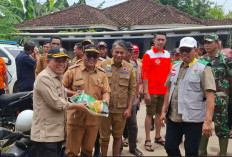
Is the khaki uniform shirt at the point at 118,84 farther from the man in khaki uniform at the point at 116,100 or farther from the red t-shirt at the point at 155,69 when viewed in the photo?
the red t-shirt at the point at 155,69

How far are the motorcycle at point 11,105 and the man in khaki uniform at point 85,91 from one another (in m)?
0.97

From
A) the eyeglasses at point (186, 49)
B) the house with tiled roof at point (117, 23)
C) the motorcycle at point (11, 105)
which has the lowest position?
the motorcycle at point (11, 105)

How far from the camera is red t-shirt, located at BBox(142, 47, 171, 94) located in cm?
486

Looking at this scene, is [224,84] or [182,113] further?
[224,84]

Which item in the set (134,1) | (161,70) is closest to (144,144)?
(161,70)

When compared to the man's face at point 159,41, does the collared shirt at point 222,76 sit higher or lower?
lower

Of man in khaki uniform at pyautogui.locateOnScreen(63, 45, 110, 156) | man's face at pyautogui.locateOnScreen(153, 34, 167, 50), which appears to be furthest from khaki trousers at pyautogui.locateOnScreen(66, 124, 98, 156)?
man's face at pyautogui.locateOnScreen(153, 34, 167, 50)

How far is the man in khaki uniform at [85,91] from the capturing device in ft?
11.1

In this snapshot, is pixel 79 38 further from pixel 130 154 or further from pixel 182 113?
pixel 182 113

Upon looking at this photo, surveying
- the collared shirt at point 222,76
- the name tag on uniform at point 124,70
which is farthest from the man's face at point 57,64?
the collared shirt at point 222,76

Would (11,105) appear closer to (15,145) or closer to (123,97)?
(15,145)

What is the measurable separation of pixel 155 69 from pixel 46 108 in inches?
106

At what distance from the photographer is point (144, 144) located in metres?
5.04

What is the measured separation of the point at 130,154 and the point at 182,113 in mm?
1755
